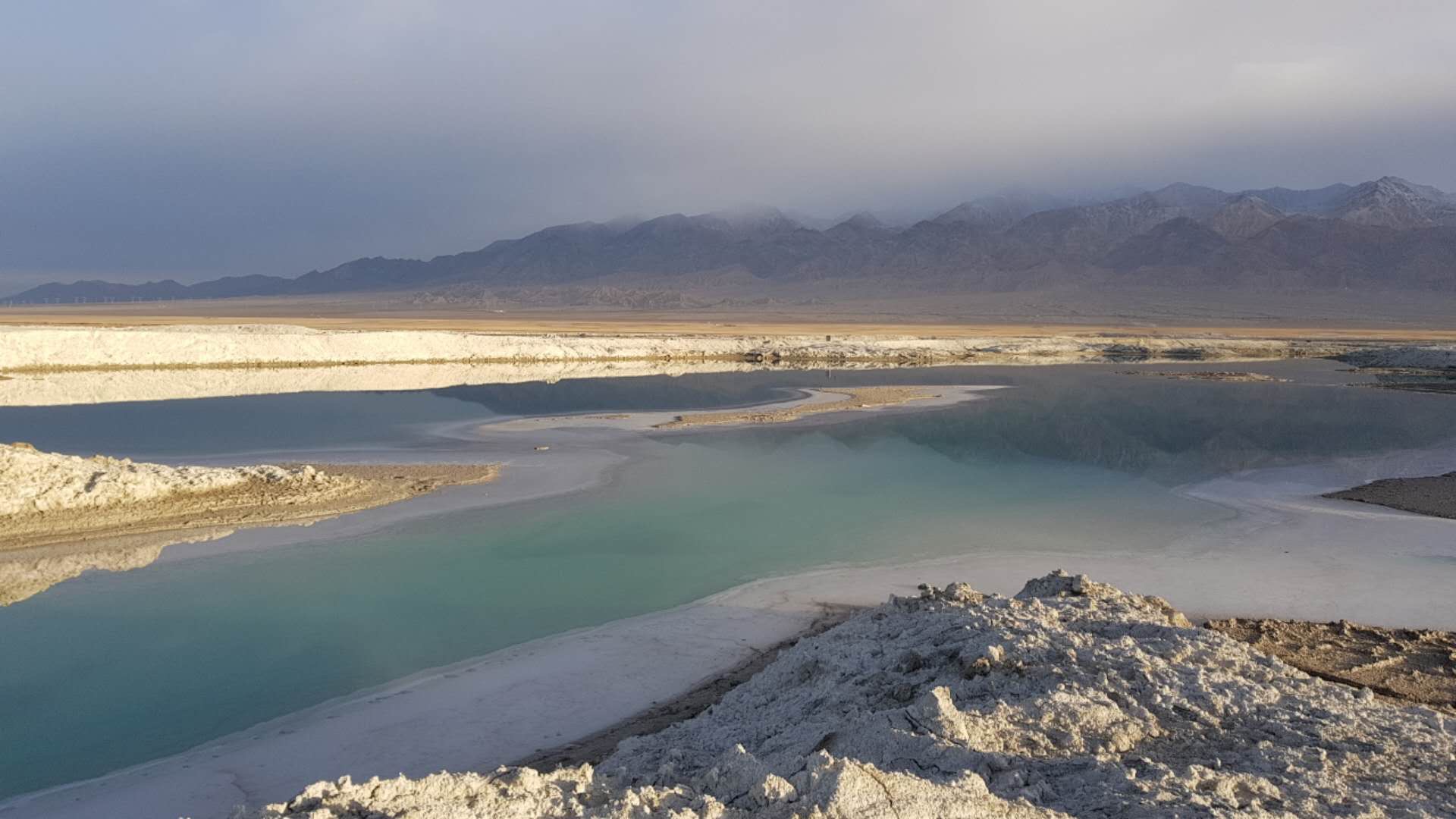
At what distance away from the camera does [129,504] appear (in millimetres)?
12312

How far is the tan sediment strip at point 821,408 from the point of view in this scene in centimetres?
2253

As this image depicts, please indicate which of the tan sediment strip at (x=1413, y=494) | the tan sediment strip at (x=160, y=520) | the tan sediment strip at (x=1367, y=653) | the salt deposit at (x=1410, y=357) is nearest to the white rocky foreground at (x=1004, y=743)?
the tan sediment strip at (x=1367, y=653)

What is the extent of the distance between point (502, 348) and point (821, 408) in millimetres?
22427

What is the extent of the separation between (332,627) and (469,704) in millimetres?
2536

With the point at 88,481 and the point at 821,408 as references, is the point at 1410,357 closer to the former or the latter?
the point at 821,408

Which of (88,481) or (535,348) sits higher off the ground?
(535,348)

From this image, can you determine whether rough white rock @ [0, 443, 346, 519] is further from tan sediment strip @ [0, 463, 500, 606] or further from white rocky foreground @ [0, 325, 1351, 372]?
white rocky foreground @ [0, 325, 1351, 372]

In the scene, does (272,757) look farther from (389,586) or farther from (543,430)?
(543,430)

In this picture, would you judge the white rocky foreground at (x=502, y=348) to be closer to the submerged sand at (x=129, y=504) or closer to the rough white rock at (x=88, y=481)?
the rough white rock at (x=88, y=481)

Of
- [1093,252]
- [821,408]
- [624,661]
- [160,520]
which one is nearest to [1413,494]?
[624,661]

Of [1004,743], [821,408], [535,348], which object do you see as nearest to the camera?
[1004,743]

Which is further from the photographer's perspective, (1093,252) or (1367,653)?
(1093,252)

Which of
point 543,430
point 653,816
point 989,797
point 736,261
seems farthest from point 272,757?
point 736,261

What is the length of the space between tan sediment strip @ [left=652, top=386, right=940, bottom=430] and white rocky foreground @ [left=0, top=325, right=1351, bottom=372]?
15.4 meters
